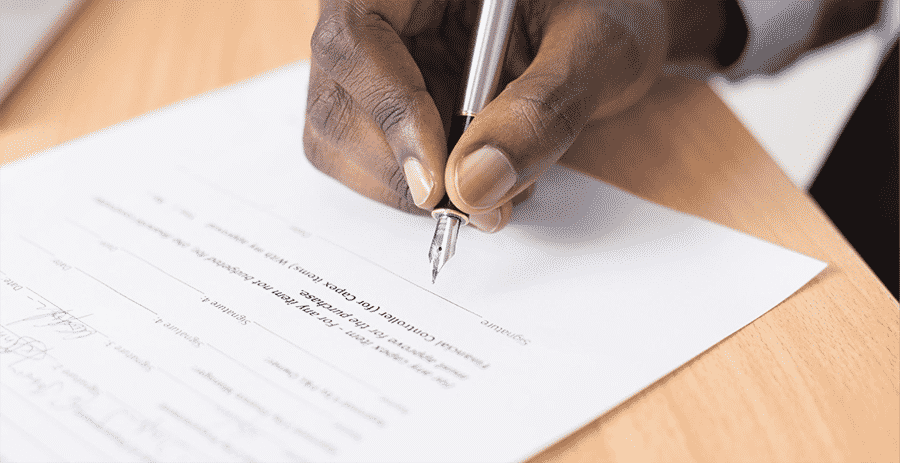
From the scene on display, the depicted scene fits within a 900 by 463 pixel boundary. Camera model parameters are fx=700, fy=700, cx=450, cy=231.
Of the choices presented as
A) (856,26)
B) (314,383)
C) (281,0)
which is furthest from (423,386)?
(856,26)

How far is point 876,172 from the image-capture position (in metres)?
0.72

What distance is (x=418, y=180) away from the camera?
0.42 meters

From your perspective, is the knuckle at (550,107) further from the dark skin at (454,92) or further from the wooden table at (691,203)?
the wooden table at (691,203)

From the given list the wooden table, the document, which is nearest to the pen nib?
the document

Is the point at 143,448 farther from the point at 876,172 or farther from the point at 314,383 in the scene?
the point at 876,172

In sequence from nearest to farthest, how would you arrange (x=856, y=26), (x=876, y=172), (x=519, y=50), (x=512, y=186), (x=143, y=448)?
(x=143, y=448) < (x=512, y=186) < (x=519, y=50) < (x=876, y=172) < (x=856, y=26)

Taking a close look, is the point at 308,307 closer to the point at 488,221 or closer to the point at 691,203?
the point at 488,221

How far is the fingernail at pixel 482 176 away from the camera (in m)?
0.40

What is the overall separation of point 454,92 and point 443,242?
18cm

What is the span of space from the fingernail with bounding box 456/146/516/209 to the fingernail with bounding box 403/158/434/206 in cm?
2

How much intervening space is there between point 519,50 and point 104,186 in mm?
319

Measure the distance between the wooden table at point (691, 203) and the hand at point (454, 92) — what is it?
7 centimetres
